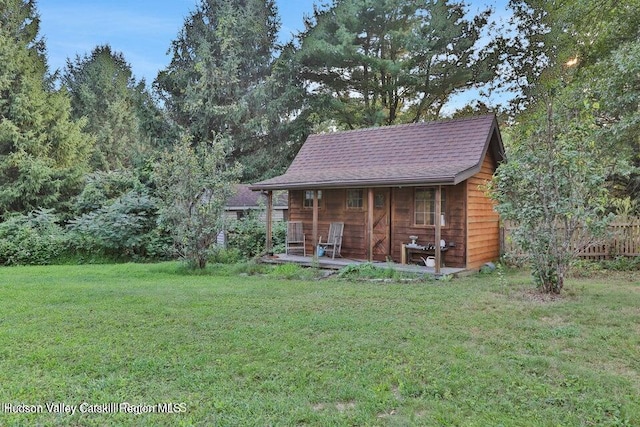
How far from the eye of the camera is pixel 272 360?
12.4 ft

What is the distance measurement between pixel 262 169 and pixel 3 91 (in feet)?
37.7

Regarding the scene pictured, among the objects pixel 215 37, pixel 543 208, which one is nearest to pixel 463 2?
pixel 215 37

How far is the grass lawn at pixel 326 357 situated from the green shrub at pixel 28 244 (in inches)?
251

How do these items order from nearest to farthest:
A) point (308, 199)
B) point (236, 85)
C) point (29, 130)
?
point (308, 199), point (29, 130), point (236, 85)

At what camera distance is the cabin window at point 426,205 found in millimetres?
10150

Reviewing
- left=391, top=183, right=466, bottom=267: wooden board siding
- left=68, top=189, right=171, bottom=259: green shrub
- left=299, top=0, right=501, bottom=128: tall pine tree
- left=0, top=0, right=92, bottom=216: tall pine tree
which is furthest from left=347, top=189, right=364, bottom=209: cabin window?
left=0, top=0, right=92, bottom=216: tall pine tree

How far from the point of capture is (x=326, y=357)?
386cm

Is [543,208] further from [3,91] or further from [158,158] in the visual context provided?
[3,91]

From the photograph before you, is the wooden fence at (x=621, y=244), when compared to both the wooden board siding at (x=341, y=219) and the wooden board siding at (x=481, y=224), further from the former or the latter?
the wooden board siding at (x=341, y=219)

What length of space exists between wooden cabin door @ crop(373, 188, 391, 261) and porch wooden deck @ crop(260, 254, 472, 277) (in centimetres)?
49

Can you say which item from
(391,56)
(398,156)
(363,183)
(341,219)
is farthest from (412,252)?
(391,56)

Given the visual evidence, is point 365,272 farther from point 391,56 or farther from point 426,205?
point 391,56

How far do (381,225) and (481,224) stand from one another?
8.40ft

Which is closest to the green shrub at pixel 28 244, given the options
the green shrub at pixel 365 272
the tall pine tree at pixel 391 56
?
the green shrub at pixel 365 272
